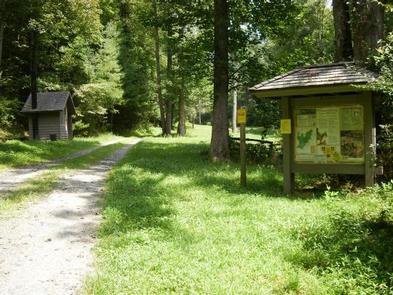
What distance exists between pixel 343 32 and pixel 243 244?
1069 centimetres

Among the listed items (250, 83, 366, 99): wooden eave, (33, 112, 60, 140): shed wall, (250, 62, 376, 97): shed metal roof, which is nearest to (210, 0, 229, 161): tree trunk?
(250, 62, 376, 97): shed metal roof

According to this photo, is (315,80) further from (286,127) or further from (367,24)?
(367,24)

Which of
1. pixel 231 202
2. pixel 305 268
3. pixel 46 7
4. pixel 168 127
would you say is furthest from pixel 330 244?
pixel 168 127

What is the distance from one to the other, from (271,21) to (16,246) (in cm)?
1662

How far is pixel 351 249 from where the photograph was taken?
646 cm

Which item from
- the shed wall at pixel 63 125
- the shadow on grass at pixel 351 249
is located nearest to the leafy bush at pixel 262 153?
the shadow on grass at pixel 351 249

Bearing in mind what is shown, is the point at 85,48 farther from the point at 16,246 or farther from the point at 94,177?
the point at 16,246

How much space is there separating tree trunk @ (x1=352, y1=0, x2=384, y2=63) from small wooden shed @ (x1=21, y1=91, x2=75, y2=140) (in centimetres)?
2734

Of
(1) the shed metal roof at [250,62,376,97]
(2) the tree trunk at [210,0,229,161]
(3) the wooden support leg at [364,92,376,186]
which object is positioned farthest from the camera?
(2) the tree trunk at [210,0,229,161]

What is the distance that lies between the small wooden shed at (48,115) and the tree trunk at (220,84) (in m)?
20.1

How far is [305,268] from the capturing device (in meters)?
5.97

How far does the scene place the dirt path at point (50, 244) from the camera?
223 inches

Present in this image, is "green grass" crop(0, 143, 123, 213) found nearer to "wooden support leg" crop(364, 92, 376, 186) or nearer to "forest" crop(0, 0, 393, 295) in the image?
"forest" crop(0, 0, 393, 295)

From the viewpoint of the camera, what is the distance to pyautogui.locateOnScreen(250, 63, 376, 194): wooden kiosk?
10617 millimetres
